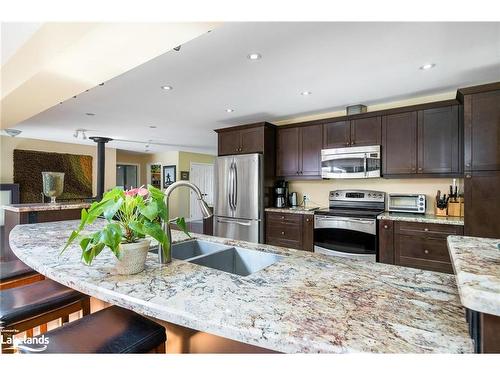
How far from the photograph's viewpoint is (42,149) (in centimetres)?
649

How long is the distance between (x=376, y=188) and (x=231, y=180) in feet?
6.82

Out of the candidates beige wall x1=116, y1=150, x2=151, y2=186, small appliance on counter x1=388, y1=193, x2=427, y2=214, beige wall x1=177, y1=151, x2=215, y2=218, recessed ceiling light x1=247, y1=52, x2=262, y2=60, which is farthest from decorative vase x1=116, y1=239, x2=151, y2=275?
beige wall x1=116, y1=150, x2=151, y2=186

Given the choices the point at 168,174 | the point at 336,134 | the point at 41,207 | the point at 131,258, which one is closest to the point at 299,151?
the point at 336,134

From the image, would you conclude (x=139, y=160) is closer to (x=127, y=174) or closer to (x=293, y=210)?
(x=127, y=174)

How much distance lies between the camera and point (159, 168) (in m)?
8.83

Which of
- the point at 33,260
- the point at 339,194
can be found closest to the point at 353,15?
the point at 33,260

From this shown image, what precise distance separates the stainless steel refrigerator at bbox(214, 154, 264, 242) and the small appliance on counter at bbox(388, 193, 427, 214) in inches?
67.9

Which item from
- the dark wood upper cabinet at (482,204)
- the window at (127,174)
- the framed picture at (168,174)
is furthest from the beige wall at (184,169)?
→ the dark wood upper cabinet at (482,204)

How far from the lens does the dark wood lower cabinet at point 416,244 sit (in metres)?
2.64

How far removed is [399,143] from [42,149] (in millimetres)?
7787

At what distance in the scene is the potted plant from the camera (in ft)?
3.34

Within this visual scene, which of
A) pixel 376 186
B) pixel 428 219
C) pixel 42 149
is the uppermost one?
pixel 42 149

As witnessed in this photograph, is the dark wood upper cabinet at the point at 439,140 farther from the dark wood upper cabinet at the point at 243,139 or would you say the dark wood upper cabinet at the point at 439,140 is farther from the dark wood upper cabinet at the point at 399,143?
the dark wood upper cabinet at the point at 243,139

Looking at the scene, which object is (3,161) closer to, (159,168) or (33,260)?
(159,168)
